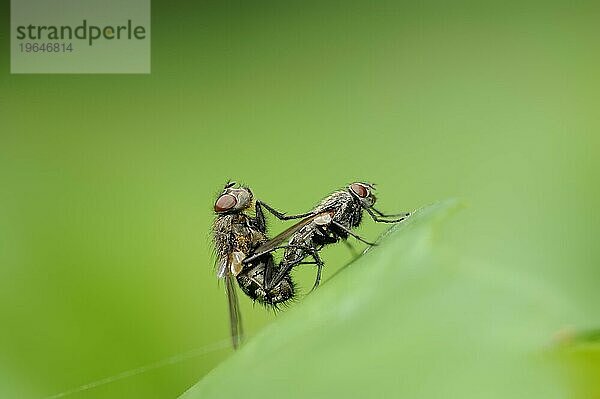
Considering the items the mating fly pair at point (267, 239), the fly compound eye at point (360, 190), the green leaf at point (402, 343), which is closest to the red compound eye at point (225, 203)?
the mating fly pair at point (267, 239)

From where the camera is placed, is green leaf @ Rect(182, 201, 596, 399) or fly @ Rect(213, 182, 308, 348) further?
fly @ Rect(213, 182, 308, 348)

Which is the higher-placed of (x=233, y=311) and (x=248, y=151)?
(x=248, y=151)

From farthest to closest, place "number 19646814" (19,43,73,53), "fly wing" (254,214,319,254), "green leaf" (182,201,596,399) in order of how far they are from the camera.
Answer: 1. "number 19646814" (19,43,73,53)
2. "fly wing" (254,214,319,254)
3. "green leaf" (182,201,596,399)

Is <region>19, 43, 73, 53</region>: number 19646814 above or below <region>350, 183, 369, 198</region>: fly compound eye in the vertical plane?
above

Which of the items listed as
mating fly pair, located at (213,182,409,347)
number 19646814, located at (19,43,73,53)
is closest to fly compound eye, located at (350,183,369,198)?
mating fly pair, located at (213,182,409,347)

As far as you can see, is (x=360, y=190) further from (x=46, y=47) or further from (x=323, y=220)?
(x=46, y=47)

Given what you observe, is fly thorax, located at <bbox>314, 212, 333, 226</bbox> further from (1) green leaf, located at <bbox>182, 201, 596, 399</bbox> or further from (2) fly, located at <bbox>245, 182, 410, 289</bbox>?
(1) green leaf, located at <bbox>182, 201, 596, 399</bbox>

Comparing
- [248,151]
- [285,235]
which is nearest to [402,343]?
[285,235]
